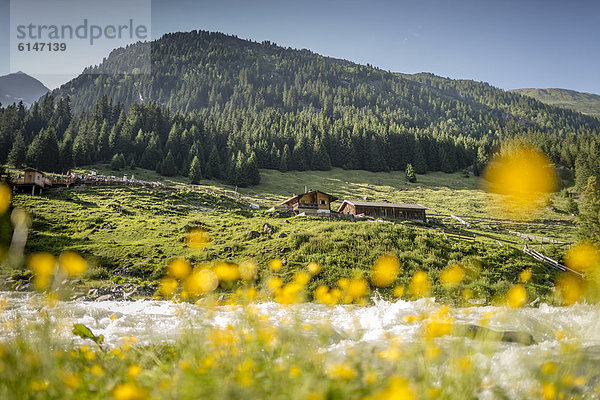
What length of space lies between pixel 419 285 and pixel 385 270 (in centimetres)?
387

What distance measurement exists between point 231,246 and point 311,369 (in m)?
27.7

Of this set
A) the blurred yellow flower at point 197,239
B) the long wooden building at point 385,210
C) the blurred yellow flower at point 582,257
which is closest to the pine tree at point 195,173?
the long wooden building at point 385,210

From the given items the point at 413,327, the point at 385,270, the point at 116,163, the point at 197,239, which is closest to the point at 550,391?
the point at 413,327

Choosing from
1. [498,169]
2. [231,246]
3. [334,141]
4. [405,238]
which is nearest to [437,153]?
[498,169]

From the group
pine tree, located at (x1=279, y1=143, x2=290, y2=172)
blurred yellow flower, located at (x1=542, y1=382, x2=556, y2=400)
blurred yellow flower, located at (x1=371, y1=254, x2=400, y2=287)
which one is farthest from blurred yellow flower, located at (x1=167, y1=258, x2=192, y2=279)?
pine tree, located at (x1=279, y1=143, x2=290, y2=172)

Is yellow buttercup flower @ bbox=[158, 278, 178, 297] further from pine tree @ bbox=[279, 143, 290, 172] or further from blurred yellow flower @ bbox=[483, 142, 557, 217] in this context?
blurred yellow flower @ bbox=[483, 142, 557, 217]

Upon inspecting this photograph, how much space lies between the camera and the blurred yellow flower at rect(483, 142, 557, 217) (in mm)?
96250

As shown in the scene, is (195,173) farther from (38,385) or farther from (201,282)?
(38,385)

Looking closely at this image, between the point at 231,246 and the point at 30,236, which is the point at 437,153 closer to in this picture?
the point at 231,246

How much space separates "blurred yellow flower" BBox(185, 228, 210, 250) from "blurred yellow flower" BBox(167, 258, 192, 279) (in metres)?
3.68

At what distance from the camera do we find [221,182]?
91.1m

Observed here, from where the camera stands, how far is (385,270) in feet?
84.7

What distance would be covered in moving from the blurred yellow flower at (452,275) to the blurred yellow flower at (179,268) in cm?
1854

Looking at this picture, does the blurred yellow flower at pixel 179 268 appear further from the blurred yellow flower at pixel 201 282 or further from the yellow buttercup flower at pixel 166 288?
the yellow buttercup flower at pixel 166 288
